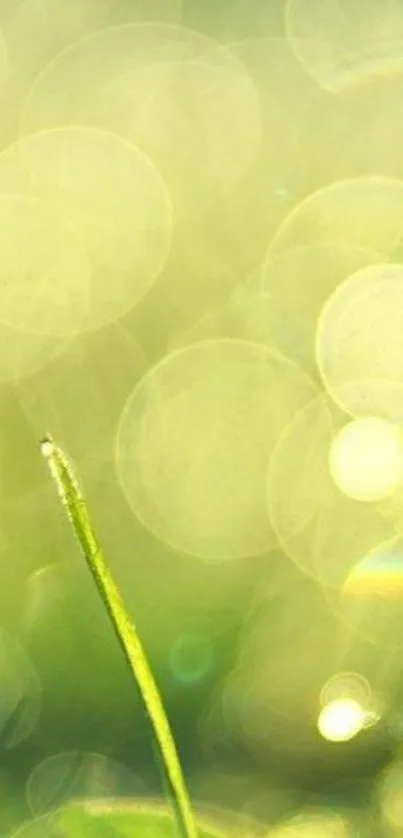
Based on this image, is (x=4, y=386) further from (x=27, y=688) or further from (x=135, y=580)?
(x=27, y=688)

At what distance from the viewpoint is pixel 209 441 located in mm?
2430

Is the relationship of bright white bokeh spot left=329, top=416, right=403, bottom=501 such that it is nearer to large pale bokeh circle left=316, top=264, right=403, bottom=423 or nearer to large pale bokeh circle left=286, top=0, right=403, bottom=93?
large pale bokeh circle left=316, top=264, right=403, bottom=423

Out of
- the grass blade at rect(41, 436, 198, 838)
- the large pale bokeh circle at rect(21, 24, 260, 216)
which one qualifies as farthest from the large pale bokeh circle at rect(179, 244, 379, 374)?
the grass blade at rect(41, 436, 198, 838)

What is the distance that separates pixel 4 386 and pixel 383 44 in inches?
73.0

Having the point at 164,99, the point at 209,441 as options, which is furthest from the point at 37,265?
the point at 209,441

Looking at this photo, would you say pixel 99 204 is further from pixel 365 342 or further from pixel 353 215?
pixel 365 342

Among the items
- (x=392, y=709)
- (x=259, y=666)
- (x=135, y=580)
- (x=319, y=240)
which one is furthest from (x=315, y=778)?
(x=319, y=240)

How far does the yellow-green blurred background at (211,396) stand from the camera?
0.71 metres

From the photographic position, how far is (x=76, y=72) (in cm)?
410

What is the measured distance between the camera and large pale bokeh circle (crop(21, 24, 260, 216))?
3715 mm

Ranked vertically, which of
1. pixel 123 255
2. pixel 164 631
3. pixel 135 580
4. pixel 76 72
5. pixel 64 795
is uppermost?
pixel 76 72

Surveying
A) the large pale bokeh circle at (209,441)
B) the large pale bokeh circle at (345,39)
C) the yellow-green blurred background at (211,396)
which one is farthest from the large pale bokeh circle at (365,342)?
the large pale bokeh circle at (345,39)

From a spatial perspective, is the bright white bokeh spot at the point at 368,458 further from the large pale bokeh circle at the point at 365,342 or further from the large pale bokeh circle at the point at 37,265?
the large pale bokeh circle at the point at 37,265

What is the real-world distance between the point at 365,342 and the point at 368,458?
4.03ft
